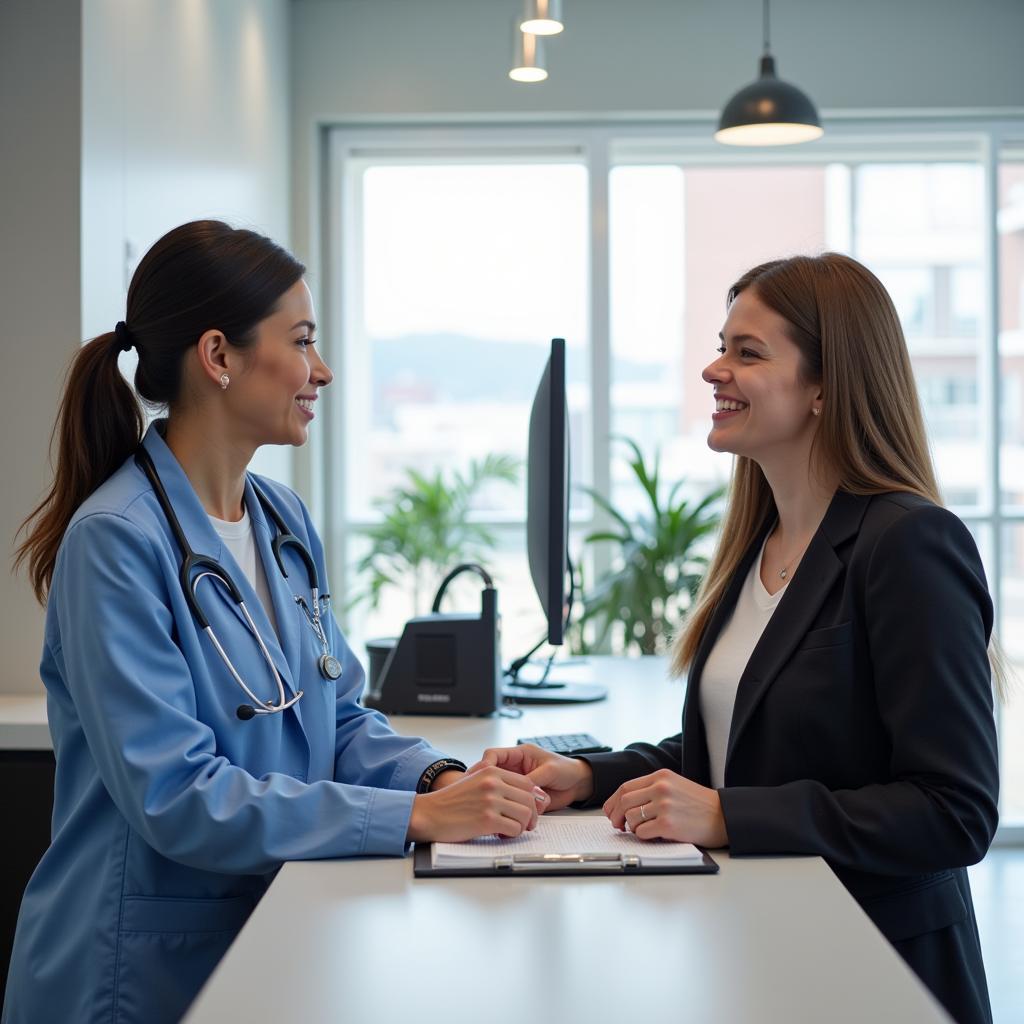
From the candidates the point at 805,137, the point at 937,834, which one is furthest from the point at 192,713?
the point at 805,137

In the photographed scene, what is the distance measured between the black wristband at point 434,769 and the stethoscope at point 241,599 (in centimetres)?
18

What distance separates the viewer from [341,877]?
1.34 meters

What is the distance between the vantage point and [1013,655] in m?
5.25

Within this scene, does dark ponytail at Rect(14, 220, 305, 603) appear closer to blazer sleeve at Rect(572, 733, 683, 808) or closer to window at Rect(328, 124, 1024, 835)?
blazer sleeve at Rect(572, 733, 683, 808)

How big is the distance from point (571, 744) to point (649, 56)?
11.3ft

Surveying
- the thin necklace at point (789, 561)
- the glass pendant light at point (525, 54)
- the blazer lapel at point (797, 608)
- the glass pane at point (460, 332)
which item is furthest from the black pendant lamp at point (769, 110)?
the blazer lapel at point (797, 608)

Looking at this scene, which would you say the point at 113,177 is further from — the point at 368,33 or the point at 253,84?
the point at 368,33

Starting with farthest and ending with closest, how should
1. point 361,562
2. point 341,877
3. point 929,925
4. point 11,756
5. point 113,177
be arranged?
1. point 361,562
2. point 113,177
3. point 11,756
4. point 929,925
5. point 341,877

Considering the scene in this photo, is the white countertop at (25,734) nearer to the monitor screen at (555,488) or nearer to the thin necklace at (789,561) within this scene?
the monitor screen at (555,488)

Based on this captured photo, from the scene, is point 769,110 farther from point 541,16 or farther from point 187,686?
point 187,686

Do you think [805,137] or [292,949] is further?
[805,137]

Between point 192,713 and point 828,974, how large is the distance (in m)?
0.77

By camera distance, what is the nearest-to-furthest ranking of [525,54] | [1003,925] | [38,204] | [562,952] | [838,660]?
1. [562,952]
2. [838,660]
3. [38,204]
4. [525,54]
5. [1003,925]

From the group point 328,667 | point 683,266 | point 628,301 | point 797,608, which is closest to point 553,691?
point 328,667
